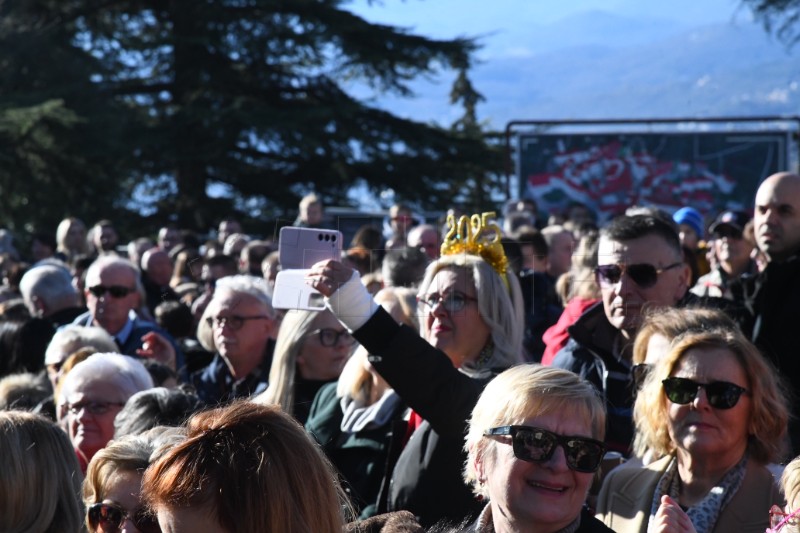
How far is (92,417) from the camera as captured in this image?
14.7ft

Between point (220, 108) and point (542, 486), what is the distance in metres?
21.5

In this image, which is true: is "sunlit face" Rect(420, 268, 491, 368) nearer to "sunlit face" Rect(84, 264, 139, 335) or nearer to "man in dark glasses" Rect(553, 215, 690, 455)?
"man in dark glasses" Rect(553, 215, 690, 455)

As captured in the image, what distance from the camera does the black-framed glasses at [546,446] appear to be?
2.90 metres

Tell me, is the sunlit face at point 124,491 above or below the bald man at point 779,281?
below

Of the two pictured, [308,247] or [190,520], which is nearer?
[190,520]

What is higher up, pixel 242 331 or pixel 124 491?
pixel 242 331

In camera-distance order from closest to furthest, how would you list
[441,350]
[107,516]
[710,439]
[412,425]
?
[107,516]
[710,439]
[441,350]
[412,425]

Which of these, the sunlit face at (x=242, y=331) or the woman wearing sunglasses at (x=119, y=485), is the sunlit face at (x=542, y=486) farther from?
the sunlit face at (x=242, y=331)

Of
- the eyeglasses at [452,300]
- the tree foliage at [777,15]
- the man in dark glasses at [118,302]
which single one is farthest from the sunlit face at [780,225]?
the tree foliage at [777,15]

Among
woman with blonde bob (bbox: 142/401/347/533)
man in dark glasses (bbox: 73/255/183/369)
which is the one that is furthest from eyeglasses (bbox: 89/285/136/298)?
woman with blonde bob (bbox: 142/401/347/533)

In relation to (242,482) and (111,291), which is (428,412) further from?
(111,291)

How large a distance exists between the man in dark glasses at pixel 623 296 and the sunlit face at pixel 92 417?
6.19 ft

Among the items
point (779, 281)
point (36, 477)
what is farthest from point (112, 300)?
point (779, 281)

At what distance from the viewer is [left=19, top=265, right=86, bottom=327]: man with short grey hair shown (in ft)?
25.2
